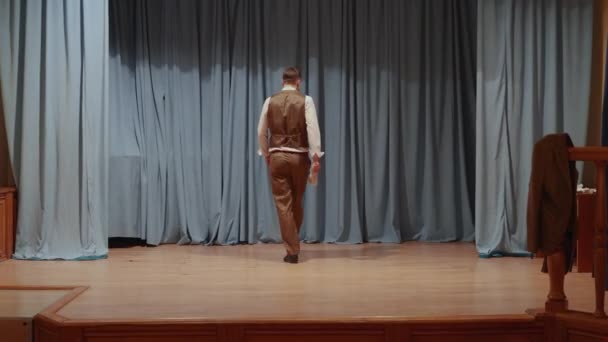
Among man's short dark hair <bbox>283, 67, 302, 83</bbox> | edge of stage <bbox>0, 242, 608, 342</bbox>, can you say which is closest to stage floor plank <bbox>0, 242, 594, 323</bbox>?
edge of stage <bbox>0, 242, 608, 342</bbox>

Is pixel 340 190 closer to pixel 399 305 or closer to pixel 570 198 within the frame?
pixel 399 305

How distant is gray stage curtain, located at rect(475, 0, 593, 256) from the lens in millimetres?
5254

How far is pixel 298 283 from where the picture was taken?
4203 mm

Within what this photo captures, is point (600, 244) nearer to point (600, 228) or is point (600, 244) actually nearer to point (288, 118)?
point (600, 228)

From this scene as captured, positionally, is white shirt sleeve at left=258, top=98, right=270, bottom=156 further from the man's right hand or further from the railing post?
the railing post

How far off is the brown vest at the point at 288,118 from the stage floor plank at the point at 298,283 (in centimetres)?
89

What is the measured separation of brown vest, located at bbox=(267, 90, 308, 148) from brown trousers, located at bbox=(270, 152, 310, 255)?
0.32ft

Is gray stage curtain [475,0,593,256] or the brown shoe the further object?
gray stage curtain [475,0,593,256]

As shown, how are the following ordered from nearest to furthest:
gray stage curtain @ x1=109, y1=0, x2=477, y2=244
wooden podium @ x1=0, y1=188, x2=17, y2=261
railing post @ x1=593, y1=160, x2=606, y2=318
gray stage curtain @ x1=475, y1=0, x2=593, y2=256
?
→ 1. railing post @ x1=593, y1=160, x2=606, y2=318
2. wooden podium @ x1=0, y1=188, x2=17, y2=261
3. gray stage curtain @ x1=475, y1=0, x2=593, y2=256
4. gray stage curtain @ x1=109, y1=0, x2=477, y2=244

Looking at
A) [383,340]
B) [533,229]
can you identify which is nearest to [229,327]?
[383,340]

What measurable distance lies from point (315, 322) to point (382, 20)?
3.64 m

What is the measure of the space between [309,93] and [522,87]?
1836mm

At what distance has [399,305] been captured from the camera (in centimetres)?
357

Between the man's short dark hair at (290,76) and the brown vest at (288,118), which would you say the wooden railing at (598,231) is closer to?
the brown vest at (288,118)
